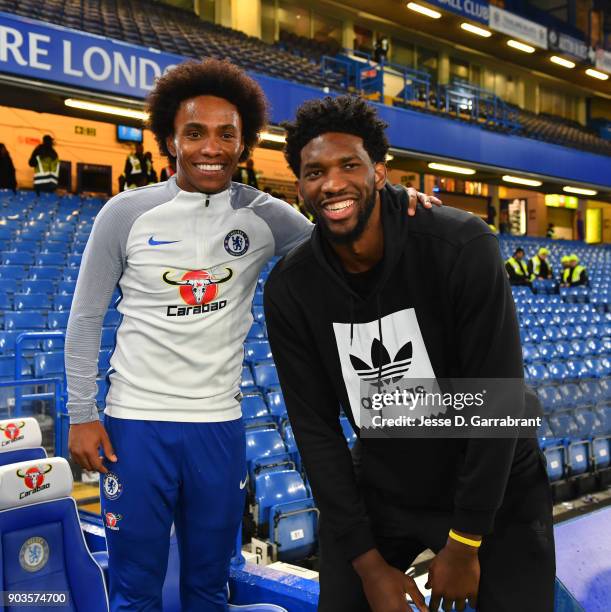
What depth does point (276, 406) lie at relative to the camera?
5.11m

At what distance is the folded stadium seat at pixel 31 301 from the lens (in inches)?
241

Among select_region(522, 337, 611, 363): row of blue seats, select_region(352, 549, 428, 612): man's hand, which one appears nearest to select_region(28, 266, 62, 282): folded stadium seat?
select_region(522, 337, 611, 363): row of blue seats

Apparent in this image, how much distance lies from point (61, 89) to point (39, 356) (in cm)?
607

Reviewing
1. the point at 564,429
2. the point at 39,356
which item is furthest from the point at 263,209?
the point at 564,429

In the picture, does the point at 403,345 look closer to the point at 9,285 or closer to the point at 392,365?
the point at 392,365

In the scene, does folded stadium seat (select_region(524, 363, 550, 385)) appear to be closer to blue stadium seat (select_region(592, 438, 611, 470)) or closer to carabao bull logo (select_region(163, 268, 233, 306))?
blue stadium seat (select_region(592, 438, 611, 470))

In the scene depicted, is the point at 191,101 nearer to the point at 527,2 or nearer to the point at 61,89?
the point at 61,89

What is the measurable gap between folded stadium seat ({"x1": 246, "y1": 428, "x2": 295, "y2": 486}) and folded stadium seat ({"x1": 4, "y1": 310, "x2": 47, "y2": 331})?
2227 millimetres

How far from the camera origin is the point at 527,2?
22.3 meters

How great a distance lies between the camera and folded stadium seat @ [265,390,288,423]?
4.99m

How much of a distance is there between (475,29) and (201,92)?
19374mm

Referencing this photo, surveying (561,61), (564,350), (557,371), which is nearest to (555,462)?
(557,371)

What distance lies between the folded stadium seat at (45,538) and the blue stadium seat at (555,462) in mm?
4624

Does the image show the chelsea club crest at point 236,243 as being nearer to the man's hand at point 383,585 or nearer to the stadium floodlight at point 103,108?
the man's hand at point 383,585
